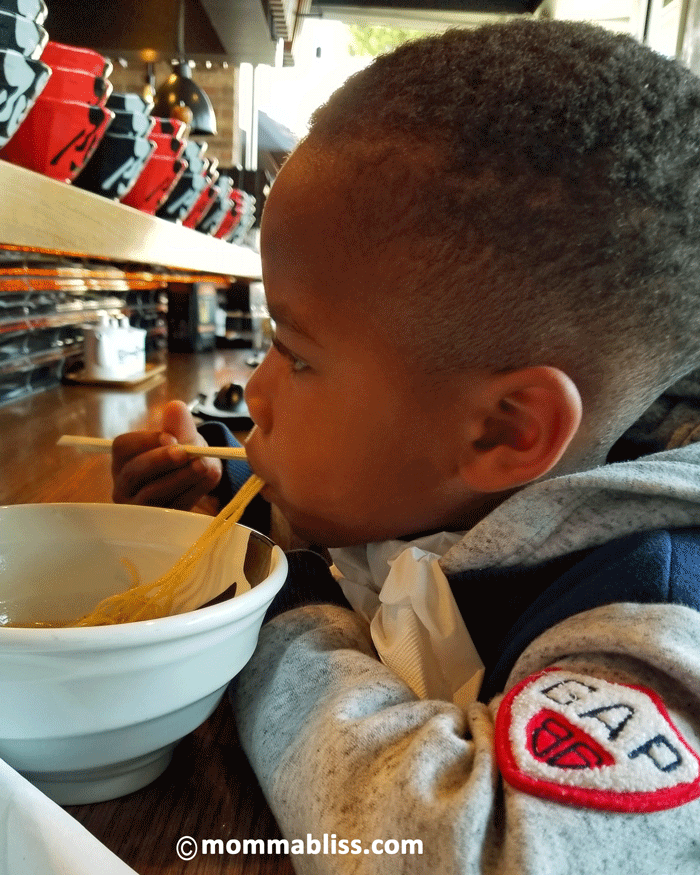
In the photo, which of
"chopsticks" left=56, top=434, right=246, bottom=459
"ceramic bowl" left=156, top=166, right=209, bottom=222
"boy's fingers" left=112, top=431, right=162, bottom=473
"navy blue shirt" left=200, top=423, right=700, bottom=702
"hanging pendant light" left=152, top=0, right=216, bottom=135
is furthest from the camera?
"hanging pendant light" left=152, top=0, right=216, bottom=135

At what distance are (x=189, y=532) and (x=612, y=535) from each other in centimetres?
29

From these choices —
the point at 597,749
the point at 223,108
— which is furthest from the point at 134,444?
the point at 223,108

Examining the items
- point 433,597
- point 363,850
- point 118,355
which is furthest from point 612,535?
point 118,355

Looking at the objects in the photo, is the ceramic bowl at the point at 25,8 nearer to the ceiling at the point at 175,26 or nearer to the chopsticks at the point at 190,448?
the chopsticks at the point at 190,448

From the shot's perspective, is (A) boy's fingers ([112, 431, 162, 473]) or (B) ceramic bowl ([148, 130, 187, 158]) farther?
(B) ceramic bowl ([148, 130, 187, 158])

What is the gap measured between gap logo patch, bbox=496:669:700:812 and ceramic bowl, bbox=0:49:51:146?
55 cm

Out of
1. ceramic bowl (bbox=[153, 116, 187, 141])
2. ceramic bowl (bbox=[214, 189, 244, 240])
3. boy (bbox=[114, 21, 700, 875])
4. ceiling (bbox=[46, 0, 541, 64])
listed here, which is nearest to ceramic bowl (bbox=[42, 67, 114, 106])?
boy (bbox=[114, 21, 700, 875])

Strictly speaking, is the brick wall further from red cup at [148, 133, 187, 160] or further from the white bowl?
the white bowl

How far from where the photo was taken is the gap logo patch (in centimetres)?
30

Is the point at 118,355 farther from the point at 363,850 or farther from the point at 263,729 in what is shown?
the point at 363,850

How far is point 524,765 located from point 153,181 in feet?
3.58

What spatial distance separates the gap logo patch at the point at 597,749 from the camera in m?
0.30

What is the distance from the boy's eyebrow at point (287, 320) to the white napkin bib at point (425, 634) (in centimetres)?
17

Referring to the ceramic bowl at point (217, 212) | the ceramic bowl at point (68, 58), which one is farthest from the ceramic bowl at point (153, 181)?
the ceramic bowl at point (217, 212)
